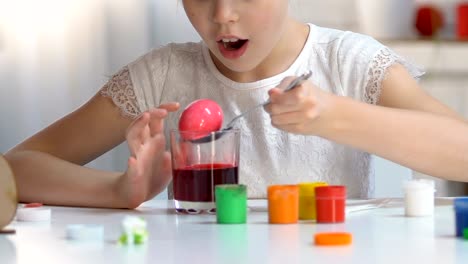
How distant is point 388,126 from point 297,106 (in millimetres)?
195

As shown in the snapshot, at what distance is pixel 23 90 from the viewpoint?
6.42ft

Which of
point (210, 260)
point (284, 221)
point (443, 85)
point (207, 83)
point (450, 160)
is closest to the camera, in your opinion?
point (210, 260)

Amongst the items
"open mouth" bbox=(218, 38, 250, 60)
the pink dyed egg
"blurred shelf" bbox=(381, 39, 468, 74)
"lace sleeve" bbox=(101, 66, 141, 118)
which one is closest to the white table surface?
the pink dyed egg

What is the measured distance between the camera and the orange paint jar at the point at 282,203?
1071 millimetres

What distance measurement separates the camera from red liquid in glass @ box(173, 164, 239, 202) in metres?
1.17

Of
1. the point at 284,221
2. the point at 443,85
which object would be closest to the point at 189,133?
the point at 284,221

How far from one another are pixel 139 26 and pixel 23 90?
27cm

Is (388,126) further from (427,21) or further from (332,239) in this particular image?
(427,21)

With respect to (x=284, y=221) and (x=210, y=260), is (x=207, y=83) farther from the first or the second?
(x=210, y=260)

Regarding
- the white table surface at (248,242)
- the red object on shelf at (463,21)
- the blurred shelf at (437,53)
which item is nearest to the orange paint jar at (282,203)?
the white table surface at (248,242)

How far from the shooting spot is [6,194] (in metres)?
1.03

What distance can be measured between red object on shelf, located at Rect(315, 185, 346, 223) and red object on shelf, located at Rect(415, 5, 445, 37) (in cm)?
135

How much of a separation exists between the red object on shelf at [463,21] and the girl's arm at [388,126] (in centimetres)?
97

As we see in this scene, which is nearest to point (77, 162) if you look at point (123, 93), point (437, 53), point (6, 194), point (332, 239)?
point (123, 93)
